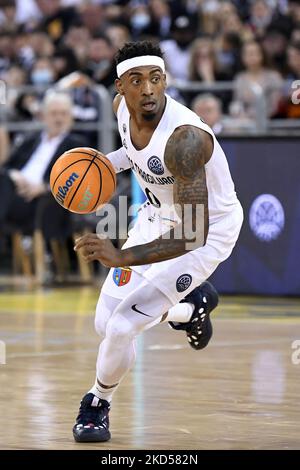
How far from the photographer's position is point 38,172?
50.6 feet

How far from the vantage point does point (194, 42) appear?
639 inches

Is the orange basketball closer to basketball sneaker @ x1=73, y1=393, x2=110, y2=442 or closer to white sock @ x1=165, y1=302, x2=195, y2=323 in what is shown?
white sock @ x1=165, y1=302, x2=195, y2=323

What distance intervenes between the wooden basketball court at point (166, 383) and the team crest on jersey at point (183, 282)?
30.1 inches

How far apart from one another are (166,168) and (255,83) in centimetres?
840

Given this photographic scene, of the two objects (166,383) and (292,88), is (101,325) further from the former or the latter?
(292,88)

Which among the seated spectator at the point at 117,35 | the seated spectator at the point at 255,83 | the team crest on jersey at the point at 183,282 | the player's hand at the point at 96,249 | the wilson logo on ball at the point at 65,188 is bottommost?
the team crest on jersey at the point at 183,282

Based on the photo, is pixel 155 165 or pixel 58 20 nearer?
pixel 155 165

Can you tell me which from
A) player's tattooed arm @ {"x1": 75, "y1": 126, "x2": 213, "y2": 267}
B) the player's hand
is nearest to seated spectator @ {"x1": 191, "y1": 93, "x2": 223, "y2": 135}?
player's tattooed arm @ {"x1": 75, "y1": 126, "x2": 213, "y2": 267}

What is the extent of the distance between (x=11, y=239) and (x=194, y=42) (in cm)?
372

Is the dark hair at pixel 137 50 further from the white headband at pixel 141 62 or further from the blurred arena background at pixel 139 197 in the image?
the blurred arena background at pixel 139 197

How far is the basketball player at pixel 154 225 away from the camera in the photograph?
642 cm

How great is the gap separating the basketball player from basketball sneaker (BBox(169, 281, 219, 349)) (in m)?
0.82

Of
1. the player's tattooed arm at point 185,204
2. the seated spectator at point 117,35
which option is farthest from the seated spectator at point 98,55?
the player's tattooed arm at point 185,204

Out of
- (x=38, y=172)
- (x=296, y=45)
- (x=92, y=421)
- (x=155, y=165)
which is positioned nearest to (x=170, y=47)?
(x=296, y=45)
